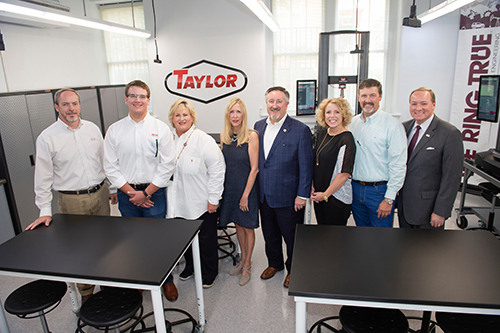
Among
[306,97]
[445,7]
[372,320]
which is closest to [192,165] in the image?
[372,320]

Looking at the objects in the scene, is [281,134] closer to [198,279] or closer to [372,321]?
[198,279]

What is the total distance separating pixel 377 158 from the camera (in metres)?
2.50

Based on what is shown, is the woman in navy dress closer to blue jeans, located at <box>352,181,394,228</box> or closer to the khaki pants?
blue jeans, located at <box>352,181,394,228</box>

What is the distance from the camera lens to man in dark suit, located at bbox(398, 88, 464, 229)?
233cm

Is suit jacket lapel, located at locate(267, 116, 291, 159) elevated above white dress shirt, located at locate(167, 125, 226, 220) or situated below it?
above

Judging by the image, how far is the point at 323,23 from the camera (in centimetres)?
597

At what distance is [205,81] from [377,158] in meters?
4.34

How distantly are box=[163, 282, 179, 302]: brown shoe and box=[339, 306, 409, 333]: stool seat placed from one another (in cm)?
159

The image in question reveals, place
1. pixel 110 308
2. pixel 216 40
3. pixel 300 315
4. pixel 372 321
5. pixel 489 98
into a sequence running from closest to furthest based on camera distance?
pixel 300 315, pixel 372 321, pixel 110 308, pixel 489 98, pixel 216 40

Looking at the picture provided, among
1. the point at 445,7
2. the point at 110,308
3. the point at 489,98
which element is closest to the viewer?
the point at 110,308

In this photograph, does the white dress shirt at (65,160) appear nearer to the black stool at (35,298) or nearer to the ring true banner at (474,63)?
the black stool at (35,298)

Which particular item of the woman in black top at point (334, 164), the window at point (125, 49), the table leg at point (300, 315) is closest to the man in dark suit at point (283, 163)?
the woman in black top at point (334, 164)

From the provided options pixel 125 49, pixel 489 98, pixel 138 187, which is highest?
pixel 125 49

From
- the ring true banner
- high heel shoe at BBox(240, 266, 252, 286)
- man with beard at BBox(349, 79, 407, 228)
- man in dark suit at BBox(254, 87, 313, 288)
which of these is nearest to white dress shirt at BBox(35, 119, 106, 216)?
man in dark suit at BBox(254, 87, 313, 288)
